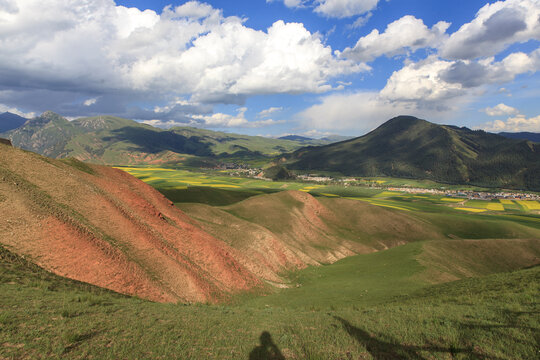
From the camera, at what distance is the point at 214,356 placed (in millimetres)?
12328

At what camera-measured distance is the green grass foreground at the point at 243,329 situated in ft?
38.2

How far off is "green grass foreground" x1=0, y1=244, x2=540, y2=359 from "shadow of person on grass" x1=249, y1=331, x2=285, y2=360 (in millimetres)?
57

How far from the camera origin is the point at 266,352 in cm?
1327

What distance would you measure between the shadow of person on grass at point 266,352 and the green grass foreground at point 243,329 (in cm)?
6

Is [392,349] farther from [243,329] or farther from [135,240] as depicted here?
[135,240]

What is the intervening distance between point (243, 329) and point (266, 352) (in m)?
3.33

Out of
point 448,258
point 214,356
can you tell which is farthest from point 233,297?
point 448,258

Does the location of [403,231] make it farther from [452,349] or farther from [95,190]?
[95,190]

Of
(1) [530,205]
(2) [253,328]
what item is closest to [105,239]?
(2) [253,328]

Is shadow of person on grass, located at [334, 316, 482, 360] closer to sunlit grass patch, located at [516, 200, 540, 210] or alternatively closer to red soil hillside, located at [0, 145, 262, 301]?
red soil hillside, located at [0, 145, 262, 301]

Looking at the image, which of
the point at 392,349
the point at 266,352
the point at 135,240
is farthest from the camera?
the point at 135,240

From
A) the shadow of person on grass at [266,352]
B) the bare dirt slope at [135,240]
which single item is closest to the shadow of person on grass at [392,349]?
the shadow of person on grass at [266,352]

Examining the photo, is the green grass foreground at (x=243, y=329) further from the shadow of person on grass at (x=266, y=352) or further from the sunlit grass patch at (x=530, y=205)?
the sunlit grass patch at (x=530, y=205)

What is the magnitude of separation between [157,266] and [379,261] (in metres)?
45.7
